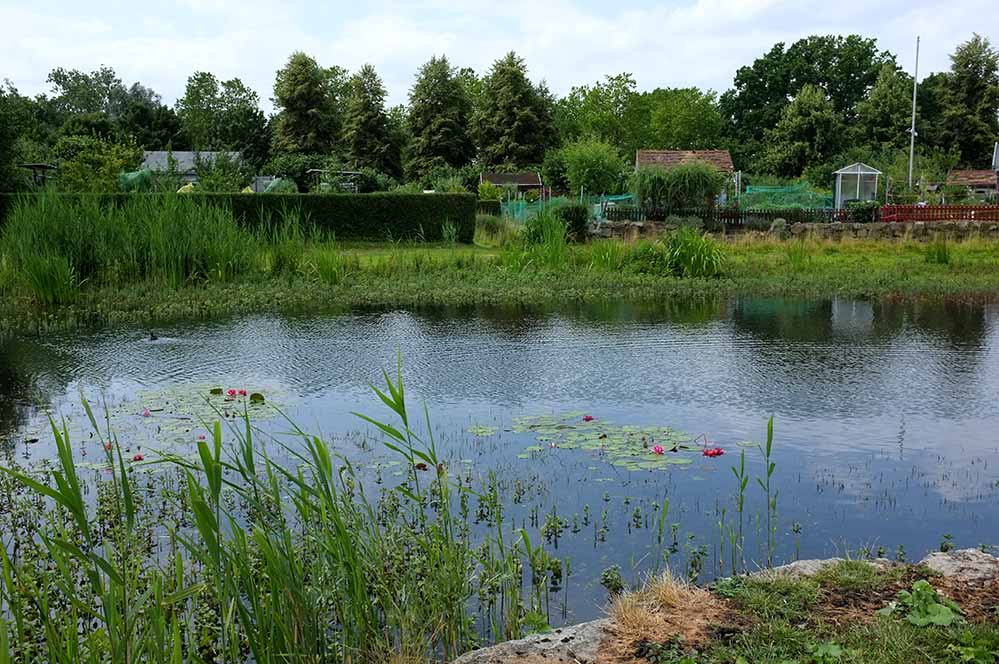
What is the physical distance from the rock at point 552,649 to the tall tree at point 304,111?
5713 centimetres

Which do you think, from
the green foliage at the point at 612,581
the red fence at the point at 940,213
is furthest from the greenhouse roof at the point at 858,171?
the green foliage at the point at 612,581

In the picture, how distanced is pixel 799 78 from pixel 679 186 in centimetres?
4786

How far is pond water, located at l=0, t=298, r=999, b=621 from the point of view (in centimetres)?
528

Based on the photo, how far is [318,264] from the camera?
1691cm

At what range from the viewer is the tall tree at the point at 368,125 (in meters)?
58.0

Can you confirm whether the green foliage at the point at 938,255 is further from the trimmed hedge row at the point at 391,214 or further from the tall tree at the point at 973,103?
the tall tree at the point at 973,103

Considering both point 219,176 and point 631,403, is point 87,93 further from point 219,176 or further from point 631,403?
point 631,403

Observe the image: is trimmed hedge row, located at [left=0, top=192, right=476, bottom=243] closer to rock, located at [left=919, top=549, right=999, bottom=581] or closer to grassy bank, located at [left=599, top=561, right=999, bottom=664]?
rock, located at [left=919, top=549, right=999, bottom=581]

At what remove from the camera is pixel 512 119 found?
5812cm

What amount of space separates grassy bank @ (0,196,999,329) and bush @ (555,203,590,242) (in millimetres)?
3979

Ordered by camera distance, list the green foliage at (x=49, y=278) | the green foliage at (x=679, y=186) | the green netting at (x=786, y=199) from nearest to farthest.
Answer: the green foliage at (x=49, y=278)
the green foliage at (x=679, y=186)
the green netting at (x=786, y=199)

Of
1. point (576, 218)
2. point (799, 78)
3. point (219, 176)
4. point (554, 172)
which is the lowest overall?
point (576, 218)

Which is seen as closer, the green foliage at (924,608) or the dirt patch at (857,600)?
the green foliage at (924,608)

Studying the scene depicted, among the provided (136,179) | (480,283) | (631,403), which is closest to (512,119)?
(136,179)
